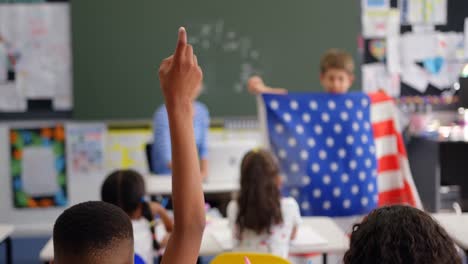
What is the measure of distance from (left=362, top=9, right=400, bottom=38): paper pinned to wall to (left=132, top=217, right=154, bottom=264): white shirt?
3.79 meters

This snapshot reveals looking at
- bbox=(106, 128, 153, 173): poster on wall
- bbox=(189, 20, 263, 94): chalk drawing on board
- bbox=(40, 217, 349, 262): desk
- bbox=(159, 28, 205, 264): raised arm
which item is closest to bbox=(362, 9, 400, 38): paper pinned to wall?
bbox=(189, 20, 263, 94): chalk drawing on board

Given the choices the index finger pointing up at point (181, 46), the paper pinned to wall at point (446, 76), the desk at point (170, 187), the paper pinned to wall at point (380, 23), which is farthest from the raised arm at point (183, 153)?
the paper pinned to wall at point (446, 76)

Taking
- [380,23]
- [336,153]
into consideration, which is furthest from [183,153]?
[380,23]

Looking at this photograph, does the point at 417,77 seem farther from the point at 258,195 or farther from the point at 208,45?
the point at 258,195

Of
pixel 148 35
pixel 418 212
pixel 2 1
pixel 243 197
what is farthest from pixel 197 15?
pixel 418 212

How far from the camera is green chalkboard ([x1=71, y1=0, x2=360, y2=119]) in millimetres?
5613

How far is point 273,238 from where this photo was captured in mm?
2939

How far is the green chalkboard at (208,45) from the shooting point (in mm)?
5613

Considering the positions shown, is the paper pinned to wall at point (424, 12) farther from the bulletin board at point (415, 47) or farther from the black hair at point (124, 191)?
the black hair at point (124, 191)

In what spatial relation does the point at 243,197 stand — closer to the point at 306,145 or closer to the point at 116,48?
the point at 306,145

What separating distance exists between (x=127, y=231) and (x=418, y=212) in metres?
0.59

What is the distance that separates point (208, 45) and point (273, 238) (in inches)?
122

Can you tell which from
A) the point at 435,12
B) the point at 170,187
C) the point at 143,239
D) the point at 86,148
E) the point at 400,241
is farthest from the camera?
the point at 435,12

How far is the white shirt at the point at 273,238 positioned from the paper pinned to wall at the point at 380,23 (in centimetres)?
344
